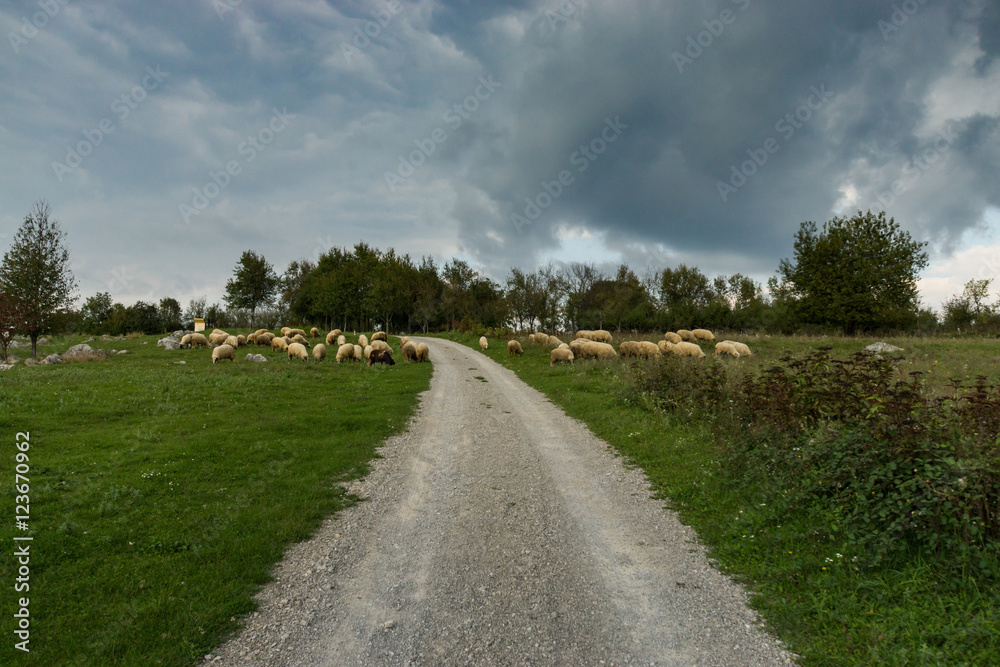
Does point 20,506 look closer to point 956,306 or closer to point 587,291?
point 587,291

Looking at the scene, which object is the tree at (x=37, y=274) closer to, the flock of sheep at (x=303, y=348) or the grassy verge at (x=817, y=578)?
the flock of sheep at (x=303, y=348)

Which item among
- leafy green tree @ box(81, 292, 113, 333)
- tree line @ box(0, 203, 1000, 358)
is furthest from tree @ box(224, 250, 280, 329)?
leafy green tree @ box(81, 292, 113, 333)

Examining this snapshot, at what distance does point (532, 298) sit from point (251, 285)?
49420 mm

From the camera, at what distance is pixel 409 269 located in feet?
237

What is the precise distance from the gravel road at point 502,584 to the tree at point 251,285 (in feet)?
236

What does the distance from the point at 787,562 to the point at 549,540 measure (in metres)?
2.86

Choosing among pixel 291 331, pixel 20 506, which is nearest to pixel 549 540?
pixel 20 506

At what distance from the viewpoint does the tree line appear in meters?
29.8

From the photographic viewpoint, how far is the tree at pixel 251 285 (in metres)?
70.0

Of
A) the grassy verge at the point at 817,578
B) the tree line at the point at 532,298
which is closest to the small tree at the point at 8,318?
the tree line at the point at 532,298

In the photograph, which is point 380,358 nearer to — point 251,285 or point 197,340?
point 197,340

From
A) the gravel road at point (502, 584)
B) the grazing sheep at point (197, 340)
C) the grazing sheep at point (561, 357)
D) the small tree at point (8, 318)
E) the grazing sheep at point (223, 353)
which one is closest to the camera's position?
the gravel road at point (502, 584)

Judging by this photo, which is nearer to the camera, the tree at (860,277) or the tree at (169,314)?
the tree at (860,277)

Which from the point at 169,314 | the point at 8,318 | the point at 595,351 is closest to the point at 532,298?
the point at 595,351
